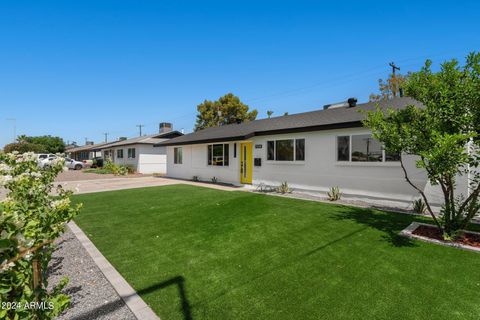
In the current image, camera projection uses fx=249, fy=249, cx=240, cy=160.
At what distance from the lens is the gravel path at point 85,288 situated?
3.09 meters

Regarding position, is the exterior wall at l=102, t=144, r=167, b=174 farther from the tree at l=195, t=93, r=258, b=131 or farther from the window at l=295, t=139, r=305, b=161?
the window at l=295, t=139, r=305, b=161

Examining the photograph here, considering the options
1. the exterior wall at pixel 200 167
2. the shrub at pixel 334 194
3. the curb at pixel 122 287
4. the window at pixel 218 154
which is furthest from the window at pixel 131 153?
the curb at pixel 122 287

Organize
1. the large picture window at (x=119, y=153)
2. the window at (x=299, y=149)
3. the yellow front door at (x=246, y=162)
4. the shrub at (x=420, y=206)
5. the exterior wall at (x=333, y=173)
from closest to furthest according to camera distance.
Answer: the shrub at (x=420, y=206)
the exterior wall at (x=333, y=173)
the window at (x=299, y=149)
the yellow front door at (x=246, y=162)
the large picture window at (x=119, y=153)

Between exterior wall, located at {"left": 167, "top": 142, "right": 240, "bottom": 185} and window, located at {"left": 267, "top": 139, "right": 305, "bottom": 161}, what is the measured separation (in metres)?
2.53

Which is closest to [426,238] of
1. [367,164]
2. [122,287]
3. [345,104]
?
[367,164]

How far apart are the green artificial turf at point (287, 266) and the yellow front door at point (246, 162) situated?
666 centimetres

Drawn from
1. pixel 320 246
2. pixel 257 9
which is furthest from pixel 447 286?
pixel 257 9

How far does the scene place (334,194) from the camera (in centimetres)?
991

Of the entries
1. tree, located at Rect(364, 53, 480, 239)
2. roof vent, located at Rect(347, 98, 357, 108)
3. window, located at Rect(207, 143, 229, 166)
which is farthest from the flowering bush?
roof vent, located at Rect(347, 98, 357, 108)

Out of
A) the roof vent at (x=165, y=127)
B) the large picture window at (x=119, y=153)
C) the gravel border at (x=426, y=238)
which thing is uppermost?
the roof vent at (x=165, y=127)

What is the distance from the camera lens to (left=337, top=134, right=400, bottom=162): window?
355 inches

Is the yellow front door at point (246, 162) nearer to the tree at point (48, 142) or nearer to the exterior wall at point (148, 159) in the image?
the exterior wall at point (148, 159)

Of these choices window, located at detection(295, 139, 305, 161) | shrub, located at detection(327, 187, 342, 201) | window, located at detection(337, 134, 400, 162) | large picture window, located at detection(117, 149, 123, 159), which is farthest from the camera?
large picture window, located at detection(117, 149, 123, 159)

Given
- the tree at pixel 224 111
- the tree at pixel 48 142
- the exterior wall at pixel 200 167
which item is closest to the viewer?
the exterior wall at pixel 200 167
